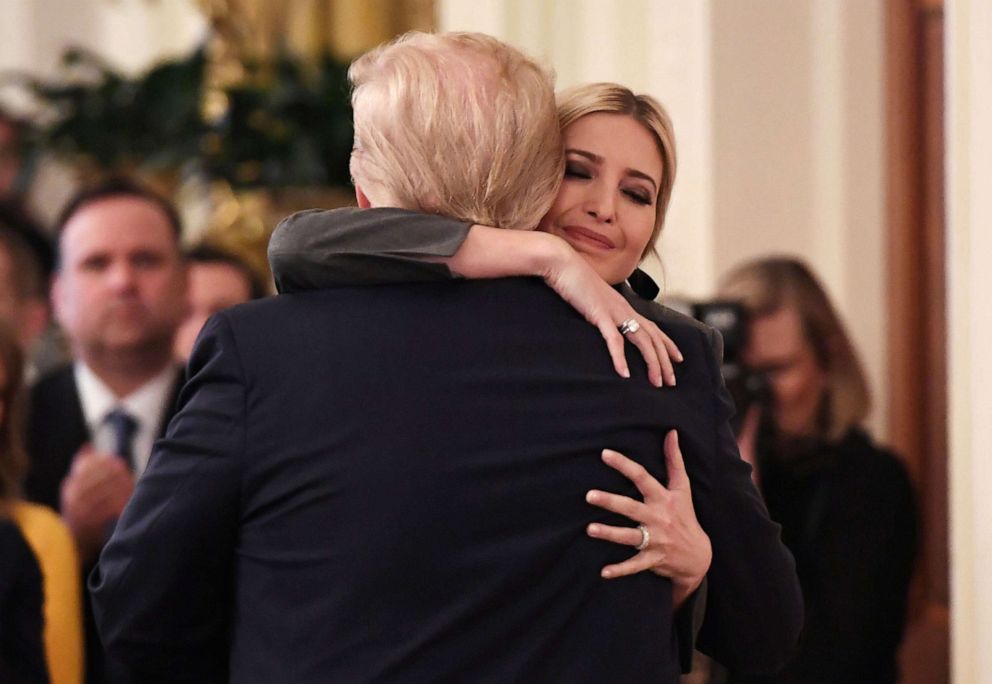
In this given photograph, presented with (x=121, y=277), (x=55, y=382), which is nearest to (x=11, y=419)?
(x=55, y=382)

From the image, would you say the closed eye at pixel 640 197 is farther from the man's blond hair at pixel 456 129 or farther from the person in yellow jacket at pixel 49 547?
the person in yellow jacket at pixel 49 547

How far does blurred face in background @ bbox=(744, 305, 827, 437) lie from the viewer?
145 inches

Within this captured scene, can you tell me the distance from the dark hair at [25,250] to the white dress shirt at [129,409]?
0.84m

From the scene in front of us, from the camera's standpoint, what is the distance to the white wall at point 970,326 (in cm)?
241

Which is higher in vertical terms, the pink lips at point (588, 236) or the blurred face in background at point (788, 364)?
the pink lips at point (588, 236)

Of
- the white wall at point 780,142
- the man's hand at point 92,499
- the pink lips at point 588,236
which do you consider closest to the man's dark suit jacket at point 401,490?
the pink lips at point 588,236

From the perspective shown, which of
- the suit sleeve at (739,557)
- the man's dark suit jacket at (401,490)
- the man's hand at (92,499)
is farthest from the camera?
the man's hand at (92,499)

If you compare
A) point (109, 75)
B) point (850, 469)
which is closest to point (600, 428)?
point (850, 469)

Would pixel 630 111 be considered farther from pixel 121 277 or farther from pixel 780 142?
pixel 780 142

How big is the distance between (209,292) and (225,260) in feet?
0.48

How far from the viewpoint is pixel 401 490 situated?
1.77 metres

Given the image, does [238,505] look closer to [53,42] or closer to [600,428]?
[600,428]

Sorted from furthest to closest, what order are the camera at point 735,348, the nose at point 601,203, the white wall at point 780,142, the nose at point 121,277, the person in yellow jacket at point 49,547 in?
the white wall at point 780,142
the nose at point 121,277
the camera at point 735,348
the person in yellow jacket at point 49,547
the nose at point 601,203

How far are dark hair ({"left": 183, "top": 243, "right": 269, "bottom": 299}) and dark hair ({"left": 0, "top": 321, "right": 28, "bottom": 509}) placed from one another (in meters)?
1.46
